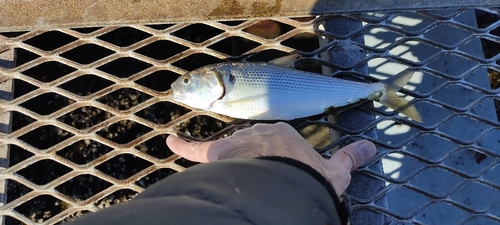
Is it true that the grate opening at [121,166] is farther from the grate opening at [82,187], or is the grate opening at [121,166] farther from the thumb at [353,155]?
the thumb at [353,155]

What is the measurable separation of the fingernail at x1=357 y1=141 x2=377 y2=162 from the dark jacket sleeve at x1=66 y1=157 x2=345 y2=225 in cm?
61

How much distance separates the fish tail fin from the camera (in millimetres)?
2006

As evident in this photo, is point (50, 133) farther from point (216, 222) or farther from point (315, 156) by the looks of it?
point (216, 222)

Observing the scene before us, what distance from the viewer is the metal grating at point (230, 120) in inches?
79.4

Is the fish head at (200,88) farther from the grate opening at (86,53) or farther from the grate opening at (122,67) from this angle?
the grate opening at (86,53)

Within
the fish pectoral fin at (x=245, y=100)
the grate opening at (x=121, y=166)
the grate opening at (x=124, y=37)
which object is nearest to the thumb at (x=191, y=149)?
the fish pectoral fin at (x=245, y=100)

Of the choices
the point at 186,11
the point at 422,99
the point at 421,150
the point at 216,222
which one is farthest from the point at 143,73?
the point at 421,150

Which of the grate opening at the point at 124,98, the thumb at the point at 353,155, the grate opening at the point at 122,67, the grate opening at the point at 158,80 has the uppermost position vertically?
the grate opening at the point at 122,67

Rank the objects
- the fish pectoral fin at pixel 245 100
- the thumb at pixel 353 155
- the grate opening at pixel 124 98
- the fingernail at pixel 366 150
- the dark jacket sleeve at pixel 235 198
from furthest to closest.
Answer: the grate opening at pixel 124 98 < the fish pectoral fin at pixel 245 100 < the fingernail at pixel 366 150 < the thumb at pixel 353 155 < the dark jacket sleeve at pixel 235 198

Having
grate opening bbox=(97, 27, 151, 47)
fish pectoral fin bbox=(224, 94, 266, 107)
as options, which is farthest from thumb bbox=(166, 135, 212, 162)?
grate opening bbox=(97, 27, 151, 47)

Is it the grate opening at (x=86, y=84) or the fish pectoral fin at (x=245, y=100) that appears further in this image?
the grate opening at (x=86, y=84)

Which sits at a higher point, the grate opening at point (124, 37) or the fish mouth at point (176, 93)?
the grate opening at point (124, 37)

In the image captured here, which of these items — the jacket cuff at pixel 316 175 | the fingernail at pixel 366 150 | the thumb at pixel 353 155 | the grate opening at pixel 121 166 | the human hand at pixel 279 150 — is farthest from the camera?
the grate opening at pixel 121 166

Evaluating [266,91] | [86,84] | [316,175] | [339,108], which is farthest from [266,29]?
[316,175]
